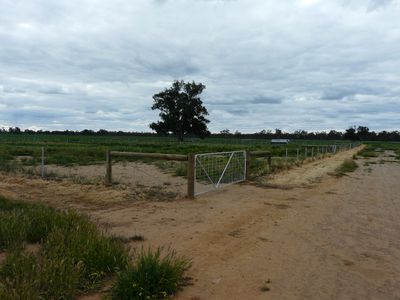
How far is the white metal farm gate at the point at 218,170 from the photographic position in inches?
472

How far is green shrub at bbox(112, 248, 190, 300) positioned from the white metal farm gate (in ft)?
21.7

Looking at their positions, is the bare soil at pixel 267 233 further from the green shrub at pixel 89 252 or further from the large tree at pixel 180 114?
the large tree at pixel 180 114

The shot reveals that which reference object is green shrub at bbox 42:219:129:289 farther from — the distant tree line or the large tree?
the distant tree line

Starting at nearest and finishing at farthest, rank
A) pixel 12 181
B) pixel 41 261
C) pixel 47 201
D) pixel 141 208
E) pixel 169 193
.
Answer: pixel 41 261 → pixel 141 208 → pixel 47 201 → pixel 169 193 → pixel 12 181

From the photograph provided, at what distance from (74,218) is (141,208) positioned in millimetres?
2802

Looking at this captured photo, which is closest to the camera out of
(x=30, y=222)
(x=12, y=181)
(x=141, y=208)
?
(x=30, y=222)

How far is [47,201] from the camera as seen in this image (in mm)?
9672

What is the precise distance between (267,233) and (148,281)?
10.8 feet

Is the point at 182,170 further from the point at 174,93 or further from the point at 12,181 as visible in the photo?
the point at 174,93

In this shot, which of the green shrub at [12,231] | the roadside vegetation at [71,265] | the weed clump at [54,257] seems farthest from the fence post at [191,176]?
the green shrub at [12,231]

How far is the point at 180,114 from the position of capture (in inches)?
3103

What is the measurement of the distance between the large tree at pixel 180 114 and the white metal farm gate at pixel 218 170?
6418 centimetres

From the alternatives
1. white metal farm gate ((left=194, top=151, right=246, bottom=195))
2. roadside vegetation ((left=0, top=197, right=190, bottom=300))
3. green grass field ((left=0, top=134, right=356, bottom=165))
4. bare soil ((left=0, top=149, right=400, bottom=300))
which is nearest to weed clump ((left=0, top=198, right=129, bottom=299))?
roadside vegetation ((left=0, top=197, right=190, bottom=300))

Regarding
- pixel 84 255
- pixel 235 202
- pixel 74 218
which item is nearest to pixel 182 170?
pixel 235 202
